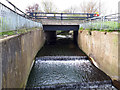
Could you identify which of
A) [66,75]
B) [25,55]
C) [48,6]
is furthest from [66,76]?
[48,6]

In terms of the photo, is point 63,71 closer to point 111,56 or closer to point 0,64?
point 111,56

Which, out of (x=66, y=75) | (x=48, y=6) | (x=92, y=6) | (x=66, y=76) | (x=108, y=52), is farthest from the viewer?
(x=92, y=6)

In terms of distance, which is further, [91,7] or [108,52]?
[91,7]

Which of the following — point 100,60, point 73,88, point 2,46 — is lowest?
point 73,88

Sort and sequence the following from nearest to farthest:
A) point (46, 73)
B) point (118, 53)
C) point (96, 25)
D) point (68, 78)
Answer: point (118, 53)
point (68, 78)
point (46, 73)
point (96, 25)

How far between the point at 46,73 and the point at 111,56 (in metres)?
4.25

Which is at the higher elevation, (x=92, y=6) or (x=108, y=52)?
(x=92, y=6)

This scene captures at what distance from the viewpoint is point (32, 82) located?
6320 millimetres

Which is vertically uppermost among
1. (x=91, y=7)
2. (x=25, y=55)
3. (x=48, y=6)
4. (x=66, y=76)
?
(x=91, y=7)

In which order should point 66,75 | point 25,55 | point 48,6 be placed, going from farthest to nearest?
point 48,6, point 66,75, point 25,55

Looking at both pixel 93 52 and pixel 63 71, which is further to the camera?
pixel 93 52

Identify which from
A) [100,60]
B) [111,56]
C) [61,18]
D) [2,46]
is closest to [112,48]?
[111,56]

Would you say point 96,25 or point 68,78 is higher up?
point 96,25

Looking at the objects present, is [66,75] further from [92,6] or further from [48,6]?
[92,6]
